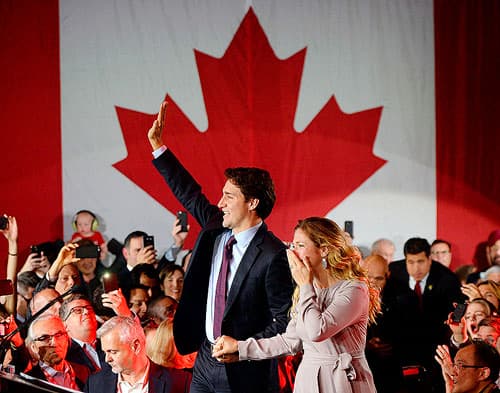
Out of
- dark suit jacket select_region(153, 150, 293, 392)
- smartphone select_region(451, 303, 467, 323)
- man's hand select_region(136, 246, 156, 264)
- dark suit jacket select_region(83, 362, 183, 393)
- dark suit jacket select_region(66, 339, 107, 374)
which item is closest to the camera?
dark suit jacket select_region(153, 150, 293, 392)

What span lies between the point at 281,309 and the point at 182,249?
452 centimetres

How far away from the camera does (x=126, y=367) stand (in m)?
3.64

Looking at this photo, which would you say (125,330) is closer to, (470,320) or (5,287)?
(5,287)

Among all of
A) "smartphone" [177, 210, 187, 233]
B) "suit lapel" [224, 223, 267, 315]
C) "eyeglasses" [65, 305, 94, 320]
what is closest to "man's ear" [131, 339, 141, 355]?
"suit lapel" [224, 223, 267, 315]

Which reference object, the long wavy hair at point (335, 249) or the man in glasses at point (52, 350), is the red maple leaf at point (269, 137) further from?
the long wavy hair at point (335, 249)

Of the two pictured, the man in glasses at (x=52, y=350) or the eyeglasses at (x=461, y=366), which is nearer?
the eyeglasses at (x=461, y=366)

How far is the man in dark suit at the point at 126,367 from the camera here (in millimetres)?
3625

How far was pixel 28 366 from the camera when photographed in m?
4.07

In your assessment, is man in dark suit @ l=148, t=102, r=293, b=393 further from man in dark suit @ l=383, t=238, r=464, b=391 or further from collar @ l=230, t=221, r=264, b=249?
man in dark suit @ l=383, t=238, r=464, b=391

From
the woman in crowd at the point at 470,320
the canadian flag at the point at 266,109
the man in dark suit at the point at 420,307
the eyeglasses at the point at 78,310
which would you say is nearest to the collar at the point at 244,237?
the eyeglasses at the point at 78,310

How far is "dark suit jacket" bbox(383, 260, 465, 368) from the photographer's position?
17.6 feet

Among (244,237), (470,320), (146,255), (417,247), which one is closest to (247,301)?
(244,237)

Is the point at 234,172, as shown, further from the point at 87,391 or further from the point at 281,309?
the point at 87,391

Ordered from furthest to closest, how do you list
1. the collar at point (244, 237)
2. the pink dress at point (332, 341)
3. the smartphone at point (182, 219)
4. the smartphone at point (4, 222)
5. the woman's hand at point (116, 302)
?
1. the smartphone at point (182, 219)
2. the smartphone at point (4, 222)
3. the woman's hand at point (116, 302)
4. the collar at point (244, 237)
5. the pink dress at point (332, 341)
